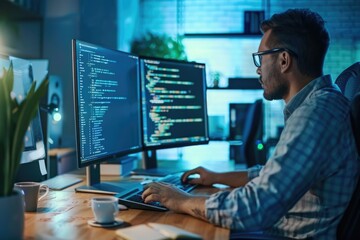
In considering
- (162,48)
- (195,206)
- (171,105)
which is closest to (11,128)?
(195,206)

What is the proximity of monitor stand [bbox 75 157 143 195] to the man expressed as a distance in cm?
29

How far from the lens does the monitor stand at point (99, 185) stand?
5.39 feet

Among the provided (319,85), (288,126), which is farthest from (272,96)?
(288,126)

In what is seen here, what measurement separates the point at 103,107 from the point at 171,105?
0.54 m

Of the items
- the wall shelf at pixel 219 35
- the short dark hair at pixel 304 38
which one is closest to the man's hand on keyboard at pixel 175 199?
the short dark hair at pixel 304 38

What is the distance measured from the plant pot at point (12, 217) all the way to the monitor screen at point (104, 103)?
1.58 feet

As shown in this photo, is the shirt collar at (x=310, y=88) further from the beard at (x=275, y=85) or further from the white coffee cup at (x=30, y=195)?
the white coffee cup at (x=30, y=195)

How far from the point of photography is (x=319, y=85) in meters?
1.35

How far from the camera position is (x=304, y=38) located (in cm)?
138

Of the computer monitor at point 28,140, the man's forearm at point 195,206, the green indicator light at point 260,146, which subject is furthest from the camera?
the green indicator light at point 260,146

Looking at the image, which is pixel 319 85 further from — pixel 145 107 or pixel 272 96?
pixel 145 107

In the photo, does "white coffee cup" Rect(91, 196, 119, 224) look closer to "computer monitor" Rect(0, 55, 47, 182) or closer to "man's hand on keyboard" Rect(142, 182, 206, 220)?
"man's hand on keyboard" Rect(142, 182, 206, 220)

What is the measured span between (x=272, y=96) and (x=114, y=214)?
62 cm

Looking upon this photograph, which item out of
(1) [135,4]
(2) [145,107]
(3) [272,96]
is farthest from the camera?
(1) [135,4]
